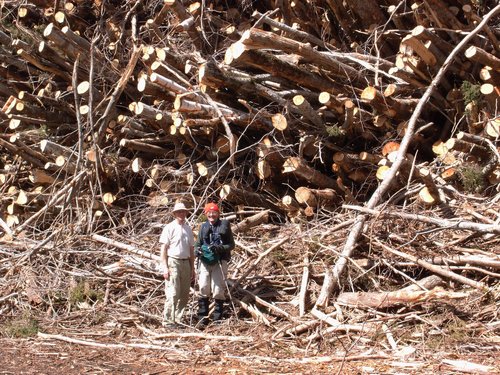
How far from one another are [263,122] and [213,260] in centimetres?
223

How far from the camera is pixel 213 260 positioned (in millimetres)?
7113

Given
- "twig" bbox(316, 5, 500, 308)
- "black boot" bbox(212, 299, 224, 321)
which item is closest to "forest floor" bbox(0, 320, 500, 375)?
"black boot" bbox(212, 299, 224, 321)

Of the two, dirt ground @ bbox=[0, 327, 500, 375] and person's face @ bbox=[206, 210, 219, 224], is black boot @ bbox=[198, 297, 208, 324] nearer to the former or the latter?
dirt ground @ bbox=[0, 327, 500, 375]

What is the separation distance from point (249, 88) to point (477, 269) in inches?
140

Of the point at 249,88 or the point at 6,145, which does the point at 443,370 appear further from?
the point at 6,145

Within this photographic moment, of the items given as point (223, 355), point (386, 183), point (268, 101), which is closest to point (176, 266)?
point (223, 355)

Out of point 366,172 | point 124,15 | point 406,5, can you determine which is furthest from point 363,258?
point 124,15

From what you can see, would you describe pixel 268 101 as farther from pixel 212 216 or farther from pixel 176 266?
pixel 176 266

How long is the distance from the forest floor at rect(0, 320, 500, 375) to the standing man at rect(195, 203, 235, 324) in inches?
11.8

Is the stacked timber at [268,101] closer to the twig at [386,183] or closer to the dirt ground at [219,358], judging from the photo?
the twig at [386,183]

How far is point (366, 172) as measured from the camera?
868 cm

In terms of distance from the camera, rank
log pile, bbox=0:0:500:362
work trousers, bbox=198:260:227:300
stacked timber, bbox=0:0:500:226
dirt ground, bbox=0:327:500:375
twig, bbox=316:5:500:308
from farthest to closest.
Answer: stacked timber, bbox=0:0:500:226, log pile, bbox=0:0:500:362, work trousers, bbox=198:260:227:300, twig, bbox=316:5:500:308, dirt ground, bbox=0:327:500:375

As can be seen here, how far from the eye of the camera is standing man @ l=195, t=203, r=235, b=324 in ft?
23.3

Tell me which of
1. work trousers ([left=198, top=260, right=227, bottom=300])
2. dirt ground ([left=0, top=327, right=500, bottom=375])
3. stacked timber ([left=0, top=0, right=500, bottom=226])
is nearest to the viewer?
dirt ground ([left=0, top=327, right=500, bottom=375])
